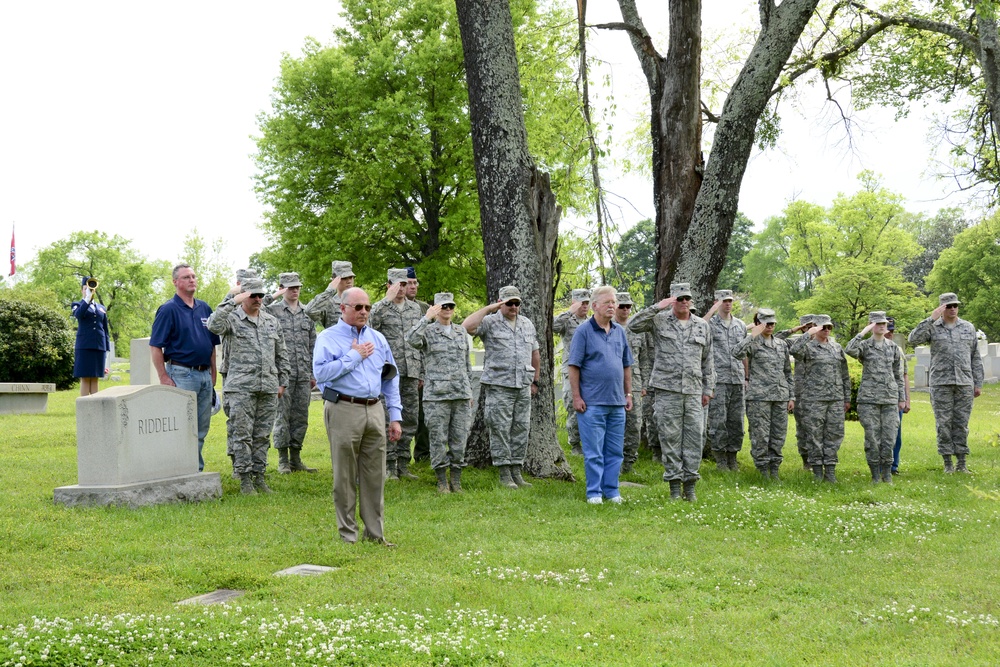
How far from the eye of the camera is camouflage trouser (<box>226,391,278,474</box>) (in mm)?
9555

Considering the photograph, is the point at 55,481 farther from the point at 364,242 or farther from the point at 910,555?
the point at 364,242

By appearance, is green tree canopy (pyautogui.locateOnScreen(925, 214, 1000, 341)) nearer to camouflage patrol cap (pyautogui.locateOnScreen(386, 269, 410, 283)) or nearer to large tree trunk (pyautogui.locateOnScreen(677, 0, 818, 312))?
large tree trunk (pyautogui.locateOnScreen(677, 0, 818, 312))

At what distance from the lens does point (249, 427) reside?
962cm

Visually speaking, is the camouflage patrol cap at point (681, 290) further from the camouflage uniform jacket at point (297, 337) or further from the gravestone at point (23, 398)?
the gravestone at point (23, 398)

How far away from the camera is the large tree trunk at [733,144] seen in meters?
13.1

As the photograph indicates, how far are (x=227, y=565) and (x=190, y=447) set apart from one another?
3.21 meters

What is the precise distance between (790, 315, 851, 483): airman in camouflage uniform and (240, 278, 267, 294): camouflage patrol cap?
22.4ft

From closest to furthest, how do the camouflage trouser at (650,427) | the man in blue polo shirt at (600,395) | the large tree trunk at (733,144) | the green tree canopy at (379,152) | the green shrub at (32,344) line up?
the man in blue polo shirt at (600,395) → the large tree trunk at (733,144) → the camouflage trouser at (650,427) → the green shrub at (32,344) → the green tree canopy at (379,152)

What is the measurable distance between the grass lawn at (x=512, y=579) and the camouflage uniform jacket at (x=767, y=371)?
1.65 metres

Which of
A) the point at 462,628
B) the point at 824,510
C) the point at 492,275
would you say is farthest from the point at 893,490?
the point at 462,628

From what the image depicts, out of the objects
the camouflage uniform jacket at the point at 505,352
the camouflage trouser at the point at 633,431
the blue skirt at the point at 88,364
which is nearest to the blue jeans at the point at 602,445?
the camouflage uniform jacket at the point at 505,352

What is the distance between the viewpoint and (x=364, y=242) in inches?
1199

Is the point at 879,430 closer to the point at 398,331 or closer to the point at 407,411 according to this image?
the point at 407,411

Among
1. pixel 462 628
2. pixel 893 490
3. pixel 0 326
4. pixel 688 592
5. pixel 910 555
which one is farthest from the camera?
pixel 0 326
